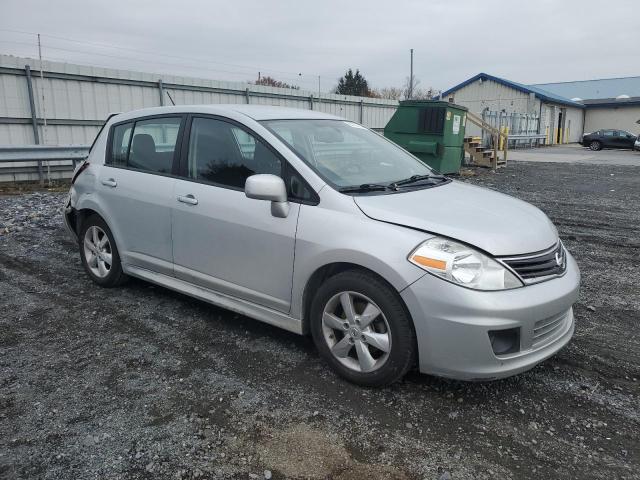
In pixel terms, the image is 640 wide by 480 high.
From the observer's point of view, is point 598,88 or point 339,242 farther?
point 598,88

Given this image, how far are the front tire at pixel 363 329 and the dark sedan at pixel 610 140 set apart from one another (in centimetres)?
3546

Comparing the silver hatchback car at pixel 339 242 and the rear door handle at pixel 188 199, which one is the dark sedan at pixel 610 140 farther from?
the rear door handle at pixel 188 199

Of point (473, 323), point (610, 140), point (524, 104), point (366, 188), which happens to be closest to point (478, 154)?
point (366, 188)

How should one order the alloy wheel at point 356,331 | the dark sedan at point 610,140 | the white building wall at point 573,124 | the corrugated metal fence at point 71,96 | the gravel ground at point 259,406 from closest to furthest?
1. the gravel ground at point 259,406
2. the alloy wheel at point 356,331
3. the corrugated metal fence at point 71,96
4. the dark sedan at point 610,140
5. the white building wall at point 573,124

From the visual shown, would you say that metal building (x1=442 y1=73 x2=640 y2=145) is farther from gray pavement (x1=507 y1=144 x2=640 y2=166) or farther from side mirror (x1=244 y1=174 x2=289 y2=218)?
side mirror (x1=244 y1=174 x2=289 y2=218)

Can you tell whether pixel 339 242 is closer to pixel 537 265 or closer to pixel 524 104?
pixel 537 265

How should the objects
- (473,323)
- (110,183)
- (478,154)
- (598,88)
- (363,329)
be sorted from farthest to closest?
(598,88) < (478,154) < (110,183) < (363,329) < (473,323)

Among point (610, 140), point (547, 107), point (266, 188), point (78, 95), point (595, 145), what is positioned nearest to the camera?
point (266, 188)

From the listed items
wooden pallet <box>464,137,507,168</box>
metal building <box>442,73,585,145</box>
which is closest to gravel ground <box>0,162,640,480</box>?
wooden pallet <box>464,137,507,168</box>

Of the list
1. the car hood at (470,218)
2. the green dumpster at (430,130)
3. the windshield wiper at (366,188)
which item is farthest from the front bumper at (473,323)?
the green dumpster at (430,130)

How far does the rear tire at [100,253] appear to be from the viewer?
15.6 ft

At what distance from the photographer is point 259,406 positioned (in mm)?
2973

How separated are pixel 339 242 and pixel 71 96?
11.1m

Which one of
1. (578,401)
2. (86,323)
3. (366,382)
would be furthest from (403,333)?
(86,323)
